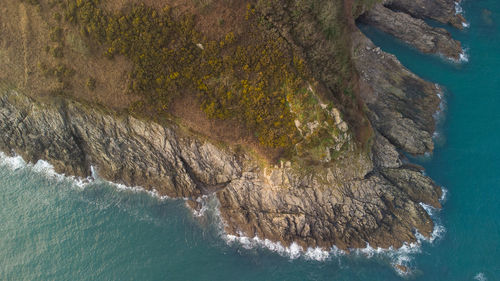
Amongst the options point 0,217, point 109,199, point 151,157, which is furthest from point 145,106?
point 0,217

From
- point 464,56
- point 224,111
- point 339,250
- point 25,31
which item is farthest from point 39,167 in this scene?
point 464,56

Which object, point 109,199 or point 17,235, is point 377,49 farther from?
point 17,235

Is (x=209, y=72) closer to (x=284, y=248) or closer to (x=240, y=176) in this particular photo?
(x=240, y=176)

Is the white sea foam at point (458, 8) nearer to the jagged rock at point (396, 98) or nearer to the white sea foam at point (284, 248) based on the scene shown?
the jagged rock at point (396, 98)

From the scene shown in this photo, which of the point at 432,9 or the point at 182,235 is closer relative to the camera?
the point at 182,235

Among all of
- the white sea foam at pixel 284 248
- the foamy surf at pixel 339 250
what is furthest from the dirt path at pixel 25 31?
the white sea foam at pixel 284 248

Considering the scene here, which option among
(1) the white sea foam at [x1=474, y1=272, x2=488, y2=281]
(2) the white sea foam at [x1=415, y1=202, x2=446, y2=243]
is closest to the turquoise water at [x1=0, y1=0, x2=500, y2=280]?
(1) the white sea foam at [x1=474, y1=272, x2=488, y2=281]
